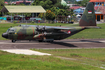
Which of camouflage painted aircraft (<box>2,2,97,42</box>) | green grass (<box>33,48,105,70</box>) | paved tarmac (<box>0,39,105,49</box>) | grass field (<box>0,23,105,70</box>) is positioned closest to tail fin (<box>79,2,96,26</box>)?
camouflage painted aircraft (<box>2,2,97,42</box>)

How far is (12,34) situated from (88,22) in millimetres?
17497

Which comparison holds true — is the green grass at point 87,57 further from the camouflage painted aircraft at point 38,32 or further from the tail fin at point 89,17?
the tail fin at point 89,17

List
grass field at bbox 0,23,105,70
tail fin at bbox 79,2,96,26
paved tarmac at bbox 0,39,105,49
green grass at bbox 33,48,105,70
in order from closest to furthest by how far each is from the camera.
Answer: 1. grass field at bbox 0,23,105,70
2. green grass at bbox 33,48,105,70
3. paved tarmac at bbox 0,39,105,49
4. tail fin at bbox 79,2,96,26

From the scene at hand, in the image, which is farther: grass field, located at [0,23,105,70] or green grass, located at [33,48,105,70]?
green grass, located at [33,48,105,70]

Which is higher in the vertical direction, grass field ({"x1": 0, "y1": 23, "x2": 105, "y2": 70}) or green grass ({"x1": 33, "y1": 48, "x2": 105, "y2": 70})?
grass field ({"x1": 0, "y1": 23, "x2": 105, "y2": 70})

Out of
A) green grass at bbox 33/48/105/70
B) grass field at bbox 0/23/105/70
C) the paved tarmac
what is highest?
grass field at bbox 0/23/105/70

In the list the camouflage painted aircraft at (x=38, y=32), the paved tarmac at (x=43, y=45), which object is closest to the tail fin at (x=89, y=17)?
the camouflage painted aircraft at (x=38, y=32)

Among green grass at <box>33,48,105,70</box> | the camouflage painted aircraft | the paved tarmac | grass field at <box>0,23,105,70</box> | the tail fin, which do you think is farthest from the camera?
the tail fin

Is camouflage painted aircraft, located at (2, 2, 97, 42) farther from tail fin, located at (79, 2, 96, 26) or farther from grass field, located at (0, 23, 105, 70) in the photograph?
grass field, located at (0, 23, 105, 70)

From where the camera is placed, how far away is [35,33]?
4416 cm

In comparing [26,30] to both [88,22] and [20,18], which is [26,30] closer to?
[88,22]

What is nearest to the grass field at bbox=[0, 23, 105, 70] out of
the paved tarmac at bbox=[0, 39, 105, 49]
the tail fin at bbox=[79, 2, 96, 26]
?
the paved tarmac at bbox=[0, 39, 105, 49]

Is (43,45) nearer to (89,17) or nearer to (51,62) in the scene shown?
(89,17)

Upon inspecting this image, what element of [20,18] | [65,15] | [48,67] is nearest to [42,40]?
[48,67]
